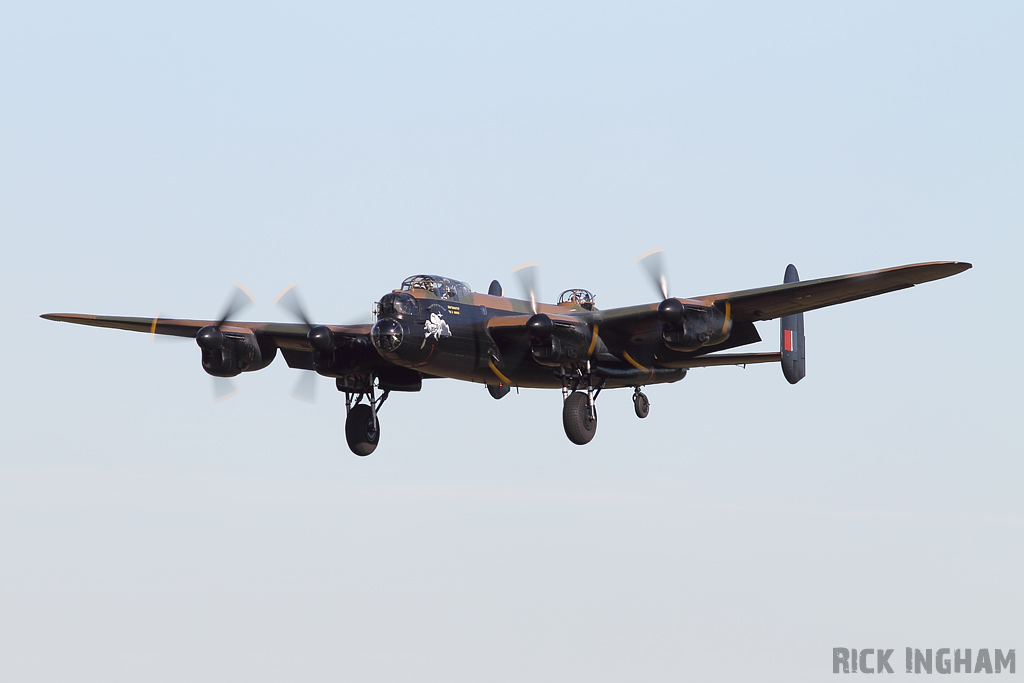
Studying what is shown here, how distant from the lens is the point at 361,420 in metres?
33.8

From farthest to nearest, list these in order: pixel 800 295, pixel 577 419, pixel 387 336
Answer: pixel 577 419, pixel 800 295, pixel 387 336

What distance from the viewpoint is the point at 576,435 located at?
3188cm

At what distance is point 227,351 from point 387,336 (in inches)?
195

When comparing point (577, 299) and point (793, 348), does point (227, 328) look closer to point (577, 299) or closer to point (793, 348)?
point (577, 299)

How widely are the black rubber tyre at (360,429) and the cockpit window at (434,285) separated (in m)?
5.15

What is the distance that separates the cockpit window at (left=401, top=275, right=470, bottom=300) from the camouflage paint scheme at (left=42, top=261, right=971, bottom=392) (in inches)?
3.7

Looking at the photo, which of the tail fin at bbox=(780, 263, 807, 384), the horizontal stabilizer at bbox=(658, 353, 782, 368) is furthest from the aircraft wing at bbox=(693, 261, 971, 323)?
the tail fin at bbox=(780, 263, 807, 384)

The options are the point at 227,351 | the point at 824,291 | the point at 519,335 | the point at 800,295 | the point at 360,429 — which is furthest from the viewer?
the point at 360,429

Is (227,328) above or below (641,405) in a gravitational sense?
above

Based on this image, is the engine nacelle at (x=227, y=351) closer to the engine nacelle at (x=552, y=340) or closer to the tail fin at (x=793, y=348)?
the engine nacelle at (x=552, y=340)

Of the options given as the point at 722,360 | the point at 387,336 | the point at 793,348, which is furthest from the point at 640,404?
the point at 387,336

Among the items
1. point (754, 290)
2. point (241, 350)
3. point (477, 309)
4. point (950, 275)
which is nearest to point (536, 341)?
point (477, 309)

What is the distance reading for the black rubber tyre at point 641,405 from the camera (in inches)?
1398

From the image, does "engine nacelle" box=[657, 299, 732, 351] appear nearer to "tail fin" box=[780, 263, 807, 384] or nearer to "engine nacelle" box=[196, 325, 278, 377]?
"tail fin" box=[780, 263, 807, 384]
